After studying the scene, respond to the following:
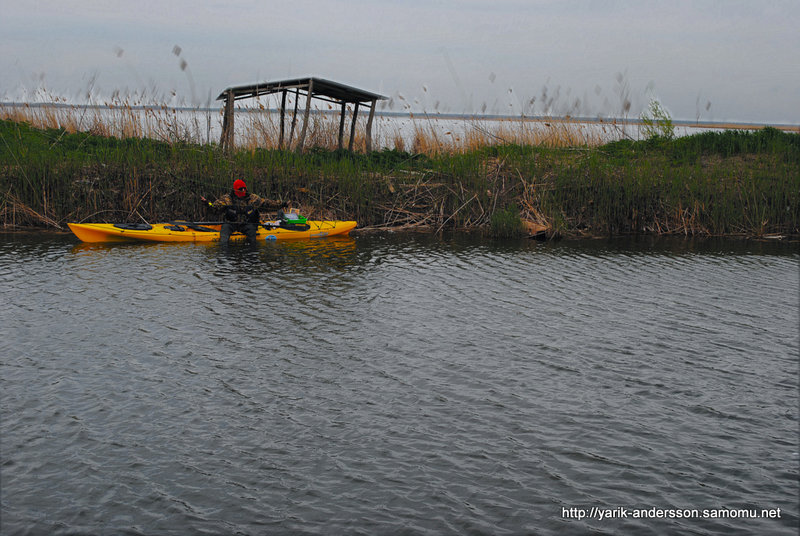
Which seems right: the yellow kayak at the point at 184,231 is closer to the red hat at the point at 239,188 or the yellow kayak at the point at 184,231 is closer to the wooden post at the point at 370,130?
the red hat at the point at 239,188

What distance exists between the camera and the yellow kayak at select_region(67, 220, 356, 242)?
14.6 meters

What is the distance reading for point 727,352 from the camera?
8086 millimetres

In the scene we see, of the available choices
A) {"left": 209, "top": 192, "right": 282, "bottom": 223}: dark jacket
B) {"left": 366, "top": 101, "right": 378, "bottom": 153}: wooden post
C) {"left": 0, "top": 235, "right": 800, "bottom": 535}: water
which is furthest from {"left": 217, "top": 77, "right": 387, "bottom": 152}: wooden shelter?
{"left": 0, "top": 235, "right": 800, "bottom": 535}: water

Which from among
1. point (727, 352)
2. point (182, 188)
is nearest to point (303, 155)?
point (182, 188)

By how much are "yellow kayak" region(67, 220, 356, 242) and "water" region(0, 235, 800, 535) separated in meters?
2.69

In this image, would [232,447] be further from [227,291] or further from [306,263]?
[306,263]

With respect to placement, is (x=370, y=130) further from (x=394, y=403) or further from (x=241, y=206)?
(x=394, y=403)

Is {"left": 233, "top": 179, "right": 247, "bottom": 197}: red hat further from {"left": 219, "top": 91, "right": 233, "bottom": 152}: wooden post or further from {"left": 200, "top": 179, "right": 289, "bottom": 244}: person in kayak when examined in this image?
{"left": 219, "top": 91, "right": 233, "bottom": 152}: wooden post

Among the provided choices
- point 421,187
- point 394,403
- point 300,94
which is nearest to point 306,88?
point 300,94

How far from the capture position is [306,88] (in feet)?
64.4

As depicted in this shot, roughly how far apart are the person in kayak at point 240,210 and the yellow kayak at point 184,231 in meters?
0.17

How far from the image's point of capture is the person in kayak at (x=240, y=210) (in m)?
15.2

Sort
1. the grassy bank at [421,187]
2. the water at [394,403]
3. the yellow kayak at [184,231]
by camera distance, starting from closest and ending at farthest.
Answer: the water at [394,403], the yellow kayak at [184,231], the grassy bank at [421,187]

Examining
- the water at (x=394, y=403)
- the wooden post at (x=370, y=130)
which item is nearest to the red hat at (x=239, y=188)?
the water at (x=394, y=403)
